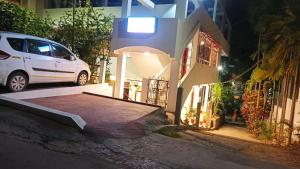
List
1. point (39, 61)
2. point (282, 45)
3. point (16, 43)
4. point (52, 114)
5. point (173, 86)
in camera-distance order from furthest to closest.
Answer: point (173, 86), point (282, 45), point (39, 61), point (16, 43), point (52, 114)

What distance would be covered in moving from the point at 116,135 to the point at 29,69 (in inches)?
188

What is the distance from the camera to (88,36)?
577 inches

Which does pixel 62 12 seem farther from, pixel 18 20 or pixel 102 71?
pixel 102 71

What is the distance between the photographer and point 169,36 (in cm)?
1151

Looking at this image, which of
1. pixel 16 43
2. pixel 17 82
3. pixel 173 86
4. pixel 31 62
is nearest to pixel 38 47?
pixel 31 62

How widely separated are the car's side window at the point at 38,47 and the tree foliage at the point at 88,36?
3.71 metres

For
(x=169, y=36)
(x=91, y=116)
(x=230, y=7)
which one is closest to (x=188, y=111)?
(x=169, y=36)

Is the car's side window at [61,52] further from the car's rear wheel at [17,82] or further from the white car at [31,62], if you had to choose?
the car's rear wheel at [17,82]

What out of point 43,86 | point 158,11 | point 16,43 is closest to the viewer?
point 16,43

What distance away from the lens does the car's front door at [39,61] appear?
33.3ft

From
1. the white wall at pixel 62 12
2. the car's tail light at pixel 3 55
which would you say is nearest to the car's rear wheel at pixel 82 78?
Answer: the car's tail light at pixel 3 55

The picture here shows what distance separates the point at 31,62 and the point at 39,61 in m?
0.33

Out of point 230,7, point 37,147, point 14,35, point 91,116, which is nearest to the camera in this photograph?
point 37,147

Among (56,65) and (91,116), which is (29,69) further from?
(91,116)
